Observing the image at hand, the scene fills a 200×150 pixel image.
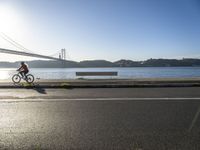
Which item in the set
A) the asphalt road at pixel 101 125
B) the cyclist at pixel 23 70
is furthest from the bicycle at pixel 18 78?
the asphalt road at pixel 101 125

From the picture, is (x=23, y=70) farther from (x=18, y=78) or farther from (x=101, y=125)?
(x=101, y=125)

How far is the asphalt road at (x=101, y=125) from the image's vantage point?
519 centimetres

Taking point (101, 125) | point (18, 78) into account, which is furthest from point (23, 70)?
point (101, 125)

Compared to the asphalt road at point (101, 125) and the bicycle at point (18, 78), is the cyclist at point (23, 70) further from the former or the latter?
the asphalt road at point (101, 125)

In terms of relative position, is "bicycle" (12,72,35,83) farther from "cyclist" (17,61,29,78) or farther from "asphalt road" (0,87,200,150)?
"asphalt road" (0,87,200,150)

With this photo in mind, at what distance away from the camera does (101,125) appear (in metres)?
6.57

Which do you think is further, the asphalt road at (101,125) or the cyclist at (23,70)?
the cyclist at (23,70)

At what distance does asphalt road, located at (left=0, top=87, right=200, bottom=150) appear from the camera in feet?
17.0

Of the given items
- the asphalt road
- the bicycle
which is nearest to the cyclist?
the bicycle

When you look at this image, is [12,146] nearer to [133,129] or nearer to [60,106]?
[133,129]

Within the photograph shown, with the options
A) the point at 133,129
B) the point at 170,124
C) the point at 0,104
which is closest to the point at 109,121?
the point at 133,129

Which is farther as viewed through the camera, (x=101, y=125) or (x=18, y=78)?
(x=18, y=78)

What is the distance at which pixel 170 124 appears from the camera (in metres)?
6.63

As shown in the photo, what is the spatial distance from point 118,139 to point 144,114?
2406mm
